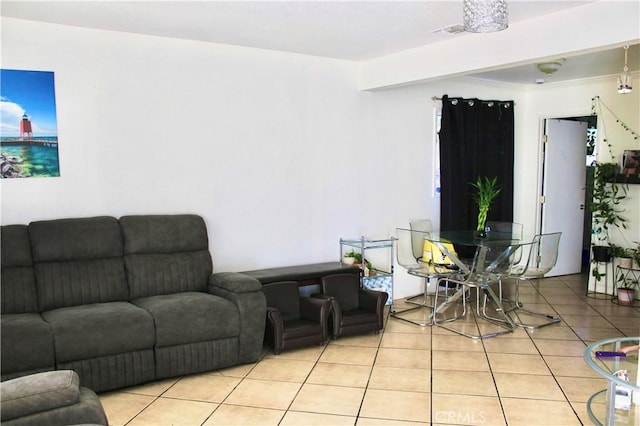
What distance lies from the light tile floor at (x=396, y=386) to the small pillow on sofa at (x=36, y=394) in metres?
0.87

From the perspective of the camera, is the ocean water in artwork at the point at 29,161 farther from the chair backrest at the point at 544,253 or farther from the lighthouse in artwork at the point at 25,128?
the chair backrest at the point at 544,253

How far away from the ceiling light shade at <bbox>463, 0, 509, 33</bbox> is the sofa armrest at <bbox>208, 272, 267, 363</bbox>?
2.27 meters

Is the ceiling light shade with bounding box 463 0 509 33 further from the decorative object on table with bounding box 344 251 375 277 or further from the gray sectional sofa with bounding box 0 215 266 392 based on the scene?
the decorative object on table with bounding box 344 251 375 277

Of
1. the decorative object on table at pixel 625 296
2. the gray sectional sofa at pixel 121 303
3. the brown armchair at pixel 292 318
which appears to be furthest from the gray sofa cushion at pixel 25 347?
the decorative object on table at pixel 625 296

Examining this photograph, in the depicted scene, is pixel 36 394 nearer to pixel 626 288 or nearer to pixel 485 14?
pixel 485 14

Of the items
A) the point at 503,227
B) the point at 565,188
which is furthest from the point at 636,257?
the point at 565,188

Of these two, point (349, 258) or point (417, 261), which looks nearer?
point (349, 258)

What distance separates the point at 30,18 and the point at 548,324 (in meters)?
4.78

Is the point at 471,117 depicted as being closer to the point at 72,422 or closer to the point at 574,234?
the point at 574,234

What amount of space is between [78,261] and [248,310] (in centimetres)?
121

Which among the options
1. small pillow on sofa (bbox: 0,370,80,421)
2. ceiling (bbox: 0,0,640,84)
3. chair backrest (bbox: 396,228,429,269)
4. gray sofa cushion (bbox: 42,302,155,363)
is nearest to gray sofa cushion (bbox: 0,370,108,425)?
small pillow on sofa (bbox: 0,370,80,421)

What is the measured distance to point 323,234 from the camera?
17.3ft

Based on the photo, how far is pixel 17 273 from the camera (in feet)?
11.8

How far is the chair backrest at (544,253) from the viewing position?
487 centimetres
